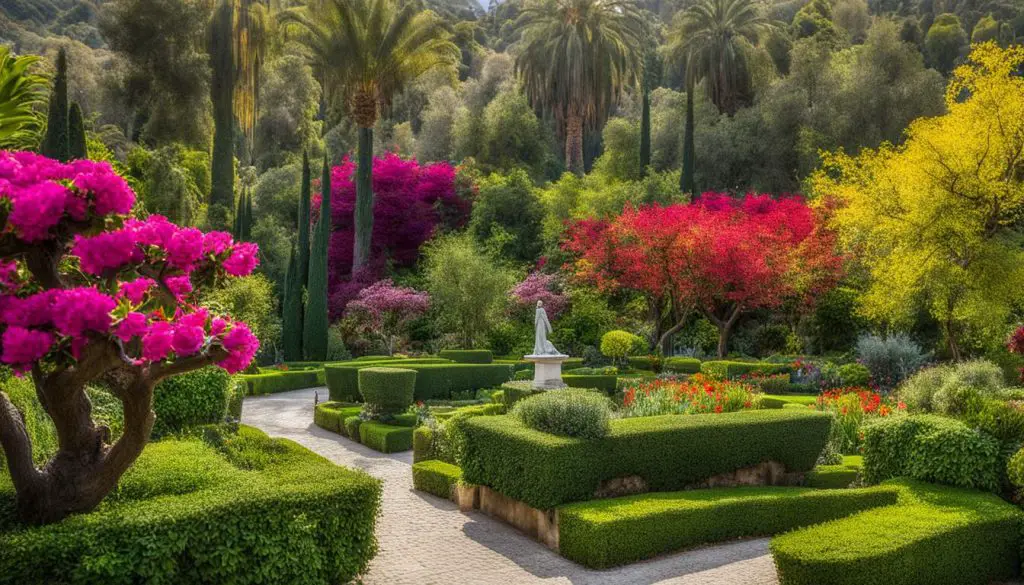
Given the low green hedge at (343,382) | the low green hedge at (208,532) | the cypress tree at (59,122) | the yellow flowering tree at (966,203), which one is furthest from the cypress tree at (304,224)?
the low green hedge at (208,532)

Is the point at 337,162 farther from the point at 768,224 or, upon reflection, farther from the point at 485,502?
the point at 485,502

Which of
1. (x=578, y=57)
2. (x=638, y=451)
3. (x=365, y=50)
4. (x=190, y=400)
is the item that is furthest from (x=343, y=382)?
(x=578, y=57)

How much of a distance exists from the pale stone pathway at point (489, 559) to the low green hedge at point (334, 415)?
5542 mm

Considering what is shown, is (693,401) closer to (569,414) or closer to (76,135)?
(569,414)

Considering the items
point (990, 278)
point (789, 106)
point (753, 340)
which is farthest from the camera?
point (789, 106)

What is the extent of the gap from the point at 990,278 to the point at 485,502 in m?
14.7

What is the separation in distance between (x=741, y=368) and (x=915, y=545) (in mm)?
13362

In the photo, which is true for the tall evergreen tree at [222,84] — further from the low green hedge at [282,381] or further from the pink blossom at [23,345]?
the pink blossom at [23,345]

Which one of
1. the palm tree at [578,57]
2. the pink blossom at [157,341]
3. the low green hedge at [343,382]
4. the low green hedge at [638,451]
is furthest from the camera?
the palm tree at [578,57]

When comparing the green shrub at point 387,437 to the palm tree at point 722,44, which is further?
the palm tree at point 722,44

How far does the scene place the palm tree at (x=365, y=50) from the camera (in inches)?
1136

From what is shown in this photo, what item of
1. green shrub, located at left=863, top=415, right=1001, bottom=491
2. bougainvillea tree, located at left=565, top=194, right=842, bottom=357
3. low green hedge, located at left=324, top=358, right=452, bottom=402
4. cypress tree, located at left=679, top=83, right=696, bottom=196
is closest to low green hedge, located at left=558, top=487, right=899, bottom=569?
green shrub, located at left=863, top=415, right=1001, bottom=491

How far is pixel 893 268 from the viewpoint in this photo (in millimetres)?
18594

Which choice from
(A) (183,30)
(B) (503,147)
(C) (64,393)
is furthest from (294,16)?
(C) (64,393)
